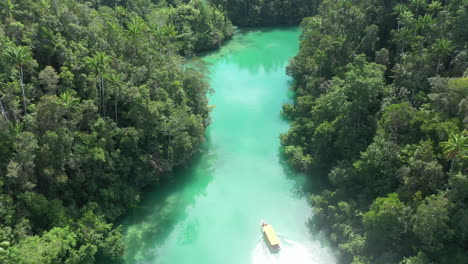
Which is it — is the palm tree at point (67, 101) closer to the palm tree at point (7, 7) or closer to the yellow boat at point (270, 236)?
the palm tree at point (7, 7)

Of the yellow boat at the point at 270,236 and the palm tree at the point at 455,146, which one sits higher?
the palm tree at the point at 455,146

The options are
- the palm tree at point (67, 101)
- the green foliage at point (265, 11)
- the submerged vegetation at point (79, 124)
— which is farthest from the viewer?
the green foliage at point (265, 11)

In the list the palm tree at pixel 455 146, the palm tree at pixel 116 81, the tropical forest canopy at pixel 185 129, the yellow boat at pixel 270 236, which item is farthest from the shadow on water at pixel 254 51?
the palm tree at pixel 455 146

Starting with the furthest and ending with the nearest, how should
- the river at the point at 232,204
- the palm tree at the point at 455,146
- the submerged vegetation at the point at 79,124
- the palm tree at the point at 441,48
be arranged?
the palm tree at the point at 441,48 < the river at the point at 232,204 < the submerged vegetation at the point at 79,124 < the palm tree at the point at 455,146

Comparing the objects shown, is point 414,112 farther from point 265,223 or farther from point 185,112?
point 185,112

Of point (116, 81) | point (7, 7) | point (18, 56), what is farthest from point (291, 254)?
point (7, 7)

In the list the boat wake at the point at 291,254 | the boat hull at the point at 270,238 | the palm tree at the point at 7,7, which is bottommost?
the boat wake at the point at 291,254

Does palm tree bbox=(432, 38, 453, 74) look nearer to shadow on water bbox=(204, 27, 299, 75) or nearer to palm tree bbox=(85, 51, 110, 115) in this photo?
palm tree bbox=(85, 51, 110, 115)

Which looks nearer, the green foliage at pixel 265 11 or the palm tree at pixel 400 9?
the palm tree at pixel 400 9
